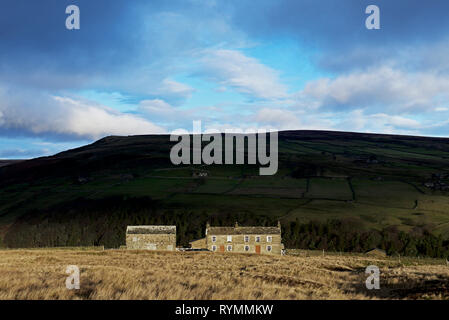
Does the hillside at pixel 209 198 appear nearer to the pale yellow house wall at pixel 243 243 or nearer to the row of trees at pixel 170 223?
the row of trees at pixel 170 223

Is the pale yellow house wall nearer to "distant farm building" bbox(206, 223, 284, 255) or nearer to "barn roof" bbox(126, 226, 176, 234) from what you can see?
"distant farm building" bbox(206, 223, 284, 255)

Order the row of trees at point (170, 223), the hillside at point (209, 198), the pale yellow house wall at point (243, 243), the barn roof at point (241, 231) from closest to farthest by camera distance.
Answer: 1. the pale yellow house wall at point (243, 243)
2. the barn roof at point (241, 231)
3. the row of trees at point (170, 223)
4. the hillside at point (209, 198)

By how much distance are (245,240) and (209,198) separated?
44503 mm

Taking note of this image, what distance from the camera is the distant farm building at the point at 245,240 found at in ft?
260

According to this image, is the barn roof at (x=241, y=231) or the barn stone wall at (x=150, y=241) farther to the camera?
the barn roof at (x=241, y=231)

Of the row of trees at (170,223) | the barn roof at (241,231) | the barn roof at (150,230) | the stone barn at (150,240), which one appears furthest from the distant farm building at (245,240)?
the row of trees at (170,223)

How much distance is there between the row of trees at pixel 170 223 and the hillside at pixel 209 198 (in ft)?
1.07

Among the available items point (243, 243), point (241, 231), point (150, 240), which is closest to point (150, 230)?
point (150, 240)

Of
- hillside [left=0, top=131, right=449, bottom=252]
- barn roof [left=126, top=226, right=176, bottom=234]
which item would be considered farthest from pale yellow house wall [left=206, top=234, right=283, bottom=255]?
hillside [left=0, top=131, right=449, bottom=252]

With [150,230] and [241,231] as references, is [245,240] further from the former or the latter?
[150,230]

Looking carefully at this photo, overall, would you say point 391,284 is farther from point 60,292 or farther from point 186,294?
point 60,292

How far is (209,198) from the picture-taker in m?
123

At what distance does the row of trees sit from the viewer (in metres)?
83.2

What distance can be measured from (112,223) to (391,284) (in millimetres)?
89253
